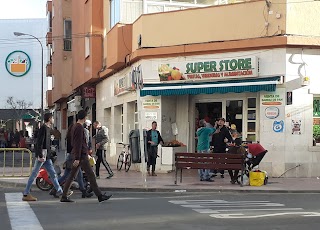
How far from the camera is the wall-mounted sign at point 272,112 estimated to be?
17.4 meters

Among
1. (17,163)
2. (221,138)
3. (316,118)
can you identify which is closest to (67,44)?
(17,163)

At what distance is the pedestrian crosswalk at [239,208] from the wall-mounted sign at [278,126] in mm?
5634

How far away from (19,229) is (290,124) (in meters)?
11.0

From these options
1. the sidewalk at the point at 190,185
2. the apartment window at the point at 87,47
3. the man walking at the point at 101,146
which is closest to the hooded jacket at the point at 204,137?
the sidewalk at the point at 190,185

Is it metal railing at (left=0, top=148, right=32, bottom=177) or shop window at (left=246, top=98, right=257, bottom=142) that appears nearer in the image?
metal railing at (left=0, top=148, right=32, bottom=177)

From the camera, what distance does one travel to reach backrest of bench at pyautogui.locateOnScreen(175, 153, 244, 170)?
48.4 feet

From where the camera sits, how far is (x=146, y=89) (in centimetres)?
1919

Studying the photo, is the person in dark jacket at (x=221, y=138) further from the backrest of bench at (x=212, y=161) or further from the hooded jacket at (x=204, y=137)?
the backrest of bench at (x=212, y=161)

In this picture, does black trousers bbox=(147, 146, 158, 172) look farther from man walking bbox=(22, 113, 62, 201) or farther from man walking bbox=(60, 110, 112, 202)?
man walking bbox=(60, 110, 112, 202)

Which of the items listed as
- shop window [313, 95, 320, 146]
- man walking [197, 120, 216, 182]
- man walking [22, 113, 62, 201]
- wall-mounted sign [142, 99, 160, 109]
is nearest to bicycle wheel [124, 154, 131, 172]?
wall-mounted sign [142, 99, 160, 109]

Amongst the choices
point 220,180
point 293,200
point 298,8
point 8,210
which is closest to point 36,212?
point 8,210

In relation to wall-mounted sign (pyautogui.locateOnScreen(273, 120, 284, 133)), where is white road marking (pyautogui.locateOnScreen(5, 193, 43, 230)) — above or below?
below

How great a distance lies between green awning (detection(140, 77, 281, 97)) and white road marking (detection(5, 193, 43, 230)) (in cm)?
739

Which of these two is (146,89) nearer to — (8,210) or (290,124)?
(290,124)
